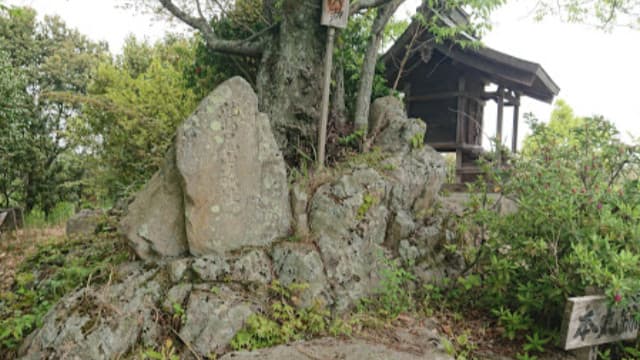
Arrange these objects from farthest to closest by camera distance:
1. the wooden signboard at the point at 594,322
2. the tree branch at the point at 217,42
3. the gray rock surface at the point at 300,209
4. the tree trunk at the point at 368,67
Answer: the tree branch at the point at 217,42
the tree trunk at the point at 368,67
the gray rock surface at the point at 300,209
the wooden signboard at the point at 594,322

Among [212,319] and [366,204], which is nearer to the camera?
[212,319]

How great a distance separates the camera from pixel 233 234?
4.18 metres

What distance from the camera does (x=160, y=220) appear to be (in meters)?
4.17

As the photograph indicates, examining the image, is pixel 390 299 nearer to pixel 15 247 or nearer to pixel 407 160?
pixel 407 160

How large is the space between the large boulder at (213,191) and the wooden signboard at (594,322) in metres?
2.75

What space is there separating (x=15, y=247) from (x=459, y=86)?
9896 mm

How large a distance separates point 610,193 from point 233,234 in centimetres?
373

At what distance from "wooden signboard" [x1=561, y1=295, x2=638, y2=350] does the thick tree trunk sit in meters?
3.84

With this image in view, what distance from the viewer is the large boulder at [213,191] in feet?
13.2

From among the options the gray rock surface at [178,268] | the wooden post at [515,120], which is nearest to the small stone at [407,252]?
the gray rock surface at [178,268]

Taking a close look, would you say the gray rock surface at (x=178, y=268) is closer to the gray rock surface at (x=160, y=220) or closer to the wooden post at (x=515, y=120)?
the gray rock surface at (x=160, y=220)

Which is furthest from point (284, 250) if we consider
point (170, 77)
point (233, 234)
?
point (170, 77)

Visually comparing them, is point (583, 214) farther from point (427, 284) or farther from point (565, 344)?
point (427, 284)

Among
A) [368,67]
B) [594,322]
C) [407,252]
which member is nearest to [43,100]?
[368,67]
